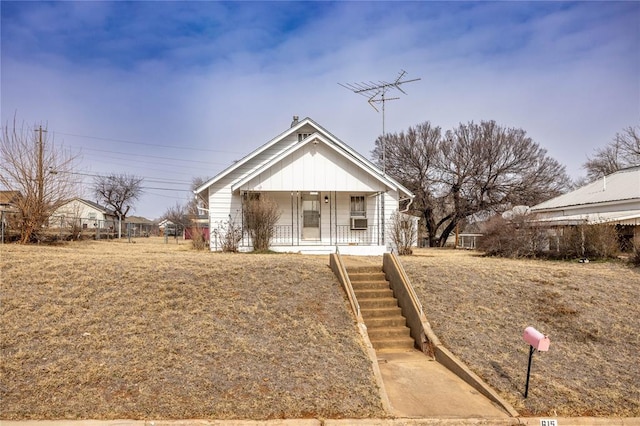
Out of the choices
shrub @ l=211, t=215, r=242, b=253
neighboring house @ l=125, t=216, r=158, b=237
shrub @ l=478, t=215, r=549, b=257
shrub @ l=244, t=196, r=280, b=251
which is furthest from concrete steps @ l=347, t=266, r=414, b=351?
neighboring house @ l=125, t=216, r=158, b=237

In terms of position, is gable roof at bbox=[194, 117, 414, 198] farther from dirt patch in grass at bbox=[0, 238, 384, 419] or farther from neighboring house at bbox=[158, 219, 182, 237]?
neighboring house at bbox=[158, 219, 182, 237]

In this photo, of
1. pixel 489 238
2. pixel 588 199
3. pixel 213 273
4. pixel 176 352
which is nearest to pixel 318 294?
pixel 213 273

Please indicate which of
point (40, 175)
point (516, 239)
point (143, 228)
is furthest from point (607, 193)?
point (143, 228)

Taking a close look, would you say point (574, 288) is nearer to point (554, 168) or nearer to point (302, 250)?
point (302, 250)

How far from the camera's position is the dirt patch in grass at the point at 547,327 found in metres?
6.16

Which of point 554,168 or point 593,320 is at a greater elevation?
point 554,168

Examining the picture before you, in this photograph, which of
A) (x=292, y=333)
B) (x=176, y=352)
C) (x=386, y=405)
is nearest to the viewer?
(x=386, y=405)

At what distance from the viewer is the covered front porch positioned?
1766 cm

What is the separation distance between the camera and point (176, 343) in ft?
23.0

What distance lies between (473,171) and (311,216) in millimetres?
24157

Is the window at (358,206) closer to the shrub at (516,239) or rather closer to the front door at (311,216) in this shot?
the front door at (311,216)

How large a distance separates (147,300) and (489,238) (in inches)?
622

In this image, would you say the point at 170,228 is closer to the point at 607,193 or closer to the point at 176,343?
the point at 607,193

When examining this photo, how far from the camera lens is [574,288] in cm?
1029
